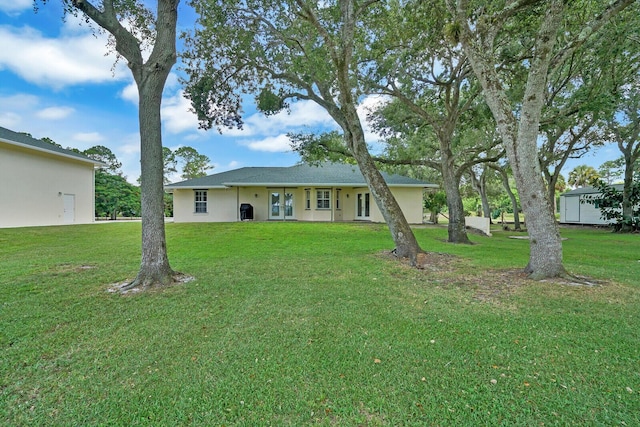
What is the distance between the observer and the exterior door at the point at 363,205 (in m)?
20.2

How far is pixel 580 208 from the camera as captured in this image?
27.3 metres

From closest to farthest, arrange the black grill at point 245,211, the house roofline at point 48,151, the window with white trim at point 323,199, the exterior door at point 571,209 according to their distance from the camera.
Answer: the house roofline at point 48,151
the black grill at point 245,211
the window with white trim at point 323,199
the exterior door at point 571,209

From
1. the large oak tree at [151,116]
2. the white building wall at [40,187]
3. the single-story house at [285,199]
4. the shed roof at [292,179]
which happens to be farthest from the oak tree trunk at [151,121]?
the white building wall at [40,187]

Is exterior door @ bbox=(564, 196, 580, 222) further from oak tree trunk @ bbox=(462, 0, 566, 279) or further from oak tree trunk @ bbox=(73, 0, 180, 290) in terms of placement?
Result: oak tree trunk @ bbox=(73, 0, 180, 290)

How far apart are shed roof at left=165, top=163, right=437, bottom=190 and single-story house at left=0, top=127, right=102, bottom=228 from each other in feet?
17.4

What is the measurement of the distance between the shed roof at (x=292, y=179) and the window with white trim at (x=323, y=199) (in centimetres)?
90

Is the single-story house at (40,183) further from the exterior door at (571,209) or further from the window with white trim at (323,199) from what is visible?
the exterior door at (571,209)

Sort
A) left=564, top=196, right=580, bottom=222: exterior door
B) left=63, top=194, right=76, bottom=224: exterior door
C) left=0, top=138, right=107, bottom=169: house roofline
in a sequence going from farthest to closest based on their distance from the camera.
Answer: left=564, top=196, right=580, bottom=222: exterior door
left=63, top=194, right=76, bottom=224: exterior door
left=0, top=138, right=107, bottom=169: house roofline

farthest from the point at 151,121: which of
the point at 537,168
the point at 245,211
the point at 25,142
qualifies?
the point at 25,142

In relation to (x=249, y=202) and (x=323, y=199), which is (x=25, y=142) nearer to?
(x=249, y=202)

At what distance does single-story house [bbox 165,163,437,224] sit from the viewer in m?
20.1

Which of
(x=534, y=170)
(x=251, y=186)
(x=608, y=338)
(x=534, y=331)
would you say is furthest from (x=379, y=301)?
(x=251, y=186)

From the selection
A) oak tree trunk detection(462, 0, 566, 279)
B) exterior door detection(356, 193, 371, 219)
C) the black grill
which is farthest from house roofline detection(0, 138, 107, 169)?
oak tree trunk detection(462, 0, 566, 279)

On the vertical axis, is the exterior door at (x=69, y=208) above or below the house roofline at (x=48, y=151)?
below
